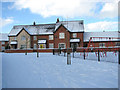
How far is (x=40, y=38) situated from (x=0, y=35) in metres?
24.9

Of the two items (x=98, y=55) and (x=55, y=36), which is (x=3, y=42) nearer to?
(x=55, y=36)

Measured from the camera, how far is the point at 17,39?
1594 inches

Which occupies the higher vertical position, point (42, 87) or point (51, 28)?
point (51, 28)

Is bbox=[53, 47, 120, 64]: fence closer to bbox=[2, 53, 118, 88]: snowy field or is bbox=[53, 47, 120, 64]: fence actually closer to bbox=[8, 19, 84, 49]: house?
bbox=[2, 53, 118, 88]: snowy field

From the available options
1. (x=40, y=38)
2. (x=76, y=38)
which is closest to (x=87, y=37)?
(x=76, y=38)

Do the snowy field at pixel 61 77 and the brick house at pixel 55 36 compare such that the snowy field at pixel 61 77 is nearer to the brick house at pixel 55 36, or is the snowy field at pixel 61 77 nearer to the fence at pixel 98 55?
the fence at pixel 98 55

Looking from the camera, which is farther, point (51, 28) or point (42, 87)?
point (51, 28)

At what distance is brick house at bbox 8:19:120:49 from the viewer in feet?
118

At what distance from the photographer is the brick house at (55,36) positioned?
118 feet

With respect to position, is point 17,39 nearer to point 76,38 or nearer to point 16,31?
point 16,31

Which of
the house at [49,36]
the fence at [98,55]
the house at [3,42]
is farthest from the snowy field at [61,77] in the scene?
the house at [3,42]

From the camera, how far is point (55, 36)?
3722cm

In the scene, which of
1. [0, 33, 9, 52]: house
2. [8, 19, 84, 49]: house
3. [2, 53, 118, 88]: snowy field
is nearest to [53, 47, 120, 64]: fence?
[2, 53, 118, 88]: snowy field

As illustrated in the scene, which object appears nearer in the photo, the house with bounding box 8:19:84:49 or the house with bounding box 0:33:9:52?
the house with bounding box 8:19:84:49
